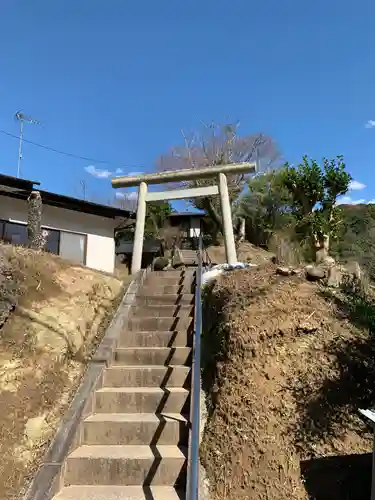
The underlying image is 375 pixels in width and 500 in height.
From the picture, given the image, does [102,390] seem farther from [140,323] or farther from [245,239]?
[245,239]

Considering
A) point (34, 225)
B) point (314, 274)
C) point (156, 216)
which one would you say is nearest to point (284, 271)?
point (314, 274)

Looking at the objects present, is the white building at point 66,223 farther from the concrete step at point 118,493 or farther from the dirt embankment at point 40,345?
the concrete step at point 118,493

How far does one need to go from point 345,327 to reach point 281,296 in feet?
2.63

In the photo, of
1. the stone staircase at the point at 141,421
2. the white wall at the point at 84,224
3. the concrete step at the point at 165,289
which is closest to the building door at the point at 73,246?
the white wall at the point at 84,224

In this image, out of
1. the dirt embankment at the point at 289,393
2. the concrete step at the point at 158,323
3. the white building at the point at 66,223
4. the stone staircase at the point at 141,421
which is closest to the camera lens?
the dirt embankment at the point at 289,393

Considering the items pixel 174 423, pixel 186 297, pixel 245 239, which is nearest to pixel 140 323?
pixel 186 297

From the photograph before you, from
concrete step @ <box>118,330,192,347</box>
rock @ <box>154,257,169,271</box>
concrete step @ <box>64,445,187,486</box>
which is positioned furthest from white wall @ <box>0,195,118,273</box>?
concrete step @ <box>64,445,187,486</box>

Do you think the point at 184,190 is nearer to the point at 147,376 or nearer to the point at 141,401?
the point at 147,376

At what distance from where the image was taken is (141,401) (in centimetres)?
432

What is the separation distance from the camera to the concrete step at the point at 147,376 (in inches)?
181

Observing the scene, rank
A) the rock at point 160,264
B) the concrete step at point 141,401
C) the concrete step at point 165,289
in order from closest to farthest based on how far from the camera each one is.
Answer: the concrete step at point 141,401, the concrete step at point 165,289, the rock at point 160,264

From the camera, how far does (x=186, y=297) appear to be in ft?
21.4

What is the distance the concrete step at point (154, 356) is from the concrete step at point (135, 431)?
3.24 ft

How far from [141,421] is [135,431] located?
110mm
